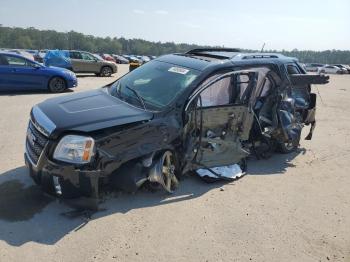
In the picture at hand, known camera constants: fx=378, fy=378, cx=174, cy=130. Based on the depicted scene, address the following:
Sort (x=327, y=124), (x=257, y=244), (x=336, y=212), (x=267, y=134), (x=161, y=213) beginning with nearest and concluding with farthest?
(x=257, y=244) → (x=161, y=213) → (x=336, y=212) → (x=267, y=134) → (x=327, y=124)

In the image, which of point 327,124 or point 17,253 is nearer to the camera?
point 17,253

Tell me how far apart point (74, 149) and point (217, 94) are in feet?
7.58

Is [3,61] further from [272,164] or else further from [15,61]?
[272,164]

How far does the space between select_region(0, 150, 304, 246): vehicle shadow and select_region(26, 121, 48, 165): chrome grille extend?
542 millimetres

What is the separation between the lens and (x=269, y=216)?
4.71 metres

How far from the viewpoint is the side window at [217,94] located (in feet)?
17.3

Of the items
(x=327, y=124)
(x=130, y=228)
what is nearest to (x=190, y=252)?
(x=130, y=228)

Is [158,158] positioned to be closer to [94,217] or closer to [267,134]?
[94,217]

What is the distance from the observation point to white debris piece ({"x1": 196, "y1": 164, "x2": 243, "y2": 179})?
552 cm

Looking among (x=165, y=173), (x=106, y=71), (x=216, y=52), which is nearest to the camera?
(x=165, y=173)

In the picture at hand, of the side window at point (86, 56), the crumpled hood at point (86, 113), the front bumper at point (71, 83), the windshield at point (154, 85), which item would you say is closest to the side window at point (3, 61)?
the front bumper at point (71, 83)

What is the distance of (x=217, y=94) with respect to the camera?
215 inches

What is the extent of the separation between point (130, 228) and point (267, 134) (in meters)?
3.37

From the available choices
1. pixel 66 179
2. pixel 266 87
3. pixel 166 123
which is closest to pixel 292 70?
pixel 266 87
